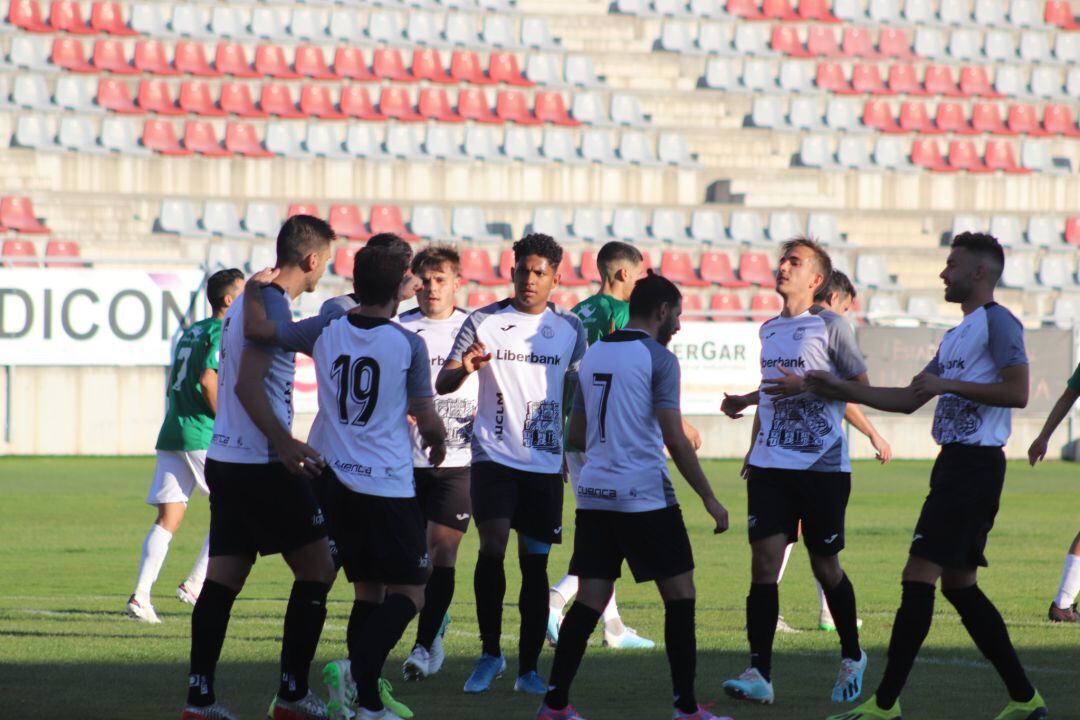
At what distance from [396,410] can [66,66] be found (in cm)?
2617

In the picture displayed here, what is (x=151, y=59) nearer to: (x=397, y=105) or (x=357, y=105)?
(x=357, y=105)

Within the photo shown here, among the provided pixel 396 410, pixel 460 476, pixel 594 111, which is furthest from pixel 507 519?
pixel 594 111

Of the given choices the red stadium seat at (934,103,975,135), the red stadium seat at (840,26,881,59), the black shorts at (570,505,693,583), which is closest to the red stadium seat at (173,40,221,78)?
the red stadium seat at (840,26,881,59)

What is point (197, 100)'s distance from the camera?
2981 centimetres

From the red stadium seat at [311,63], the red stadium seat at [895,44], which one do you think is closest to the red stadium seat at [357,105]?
the red stadium seat at [311,63]

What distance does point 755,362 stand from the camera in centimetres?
2270

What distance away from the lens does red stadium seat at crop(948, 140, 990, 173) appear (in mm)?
31734

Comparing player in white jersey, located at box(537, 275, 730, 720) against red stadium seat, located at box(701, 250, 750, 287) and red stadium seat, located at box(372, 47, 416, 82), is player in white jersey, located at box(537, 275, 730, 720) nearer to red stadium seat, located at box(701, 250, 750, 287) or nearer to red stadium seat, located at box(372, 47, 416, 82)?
red stadium seat, located at box(701, 250, 750, 287)

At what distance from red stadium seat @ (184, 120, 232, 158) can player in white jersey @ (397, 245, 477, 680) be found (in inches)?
845

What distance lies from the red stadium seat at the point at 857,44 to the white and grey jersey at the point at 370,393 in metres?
30.1

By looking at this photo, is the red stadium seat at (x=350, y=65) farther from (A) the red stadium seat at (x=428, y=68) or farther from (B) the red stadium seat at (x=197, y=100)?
(B) the red stadium seat at (x=197, y=100)

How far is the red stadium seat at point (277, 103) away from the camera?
30094 mm

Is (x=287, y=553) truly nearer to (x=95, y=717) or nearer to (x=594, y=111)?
(x=95, y=717)

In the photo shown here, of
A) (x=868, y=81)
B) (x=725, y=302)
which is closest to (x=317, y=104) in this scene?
(x=725, y=302)
